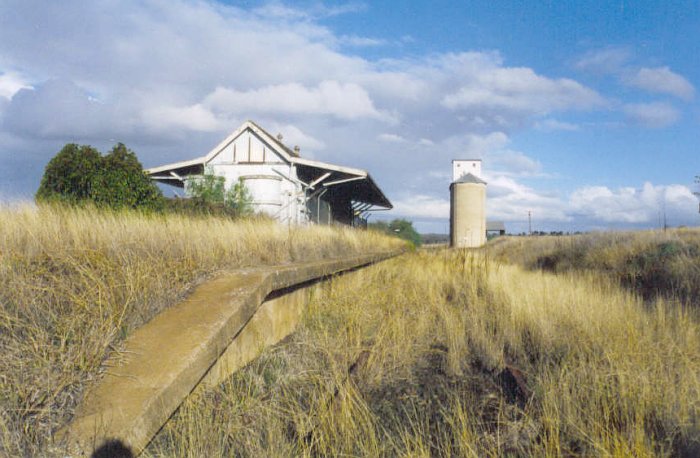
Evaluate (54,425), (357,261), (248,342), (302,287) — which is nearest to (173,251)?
(248,342)

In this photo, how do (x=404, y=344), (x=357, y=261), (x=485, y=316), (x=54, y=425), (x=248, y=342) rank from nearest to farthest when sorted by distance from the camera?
(x=54, y=425) → (x=248, y=342) → (x=404, y=344) → (x=485, y=316) → (x=357, y=261)

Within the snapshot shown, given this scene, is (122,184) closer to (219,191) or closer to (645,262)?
(219,191)

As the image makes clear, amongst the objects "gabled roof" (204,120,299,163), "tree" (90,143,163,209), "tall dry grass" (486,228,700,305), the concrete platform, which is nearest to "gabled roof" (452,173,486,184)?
"tall dry grass" (486,228,700,305)

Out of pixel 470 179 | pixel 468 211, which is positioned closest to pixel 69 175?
pixel 468 211

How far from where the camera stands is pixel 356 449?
2633 millimetres

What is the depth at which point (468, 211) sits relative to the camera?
36156mm

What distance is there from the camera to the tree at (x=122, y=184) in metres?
7.81

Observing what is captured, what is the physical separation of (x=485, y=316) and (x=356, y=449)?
12.9 feet

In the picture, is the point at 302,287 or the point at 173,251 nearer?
the point at 173,251

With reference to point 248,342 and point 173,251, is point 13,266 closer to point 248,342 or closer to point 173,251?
point 173,251

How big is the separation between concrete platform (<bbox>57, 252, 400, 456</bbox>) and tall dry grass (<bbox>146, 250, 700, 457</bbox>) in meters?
0.17

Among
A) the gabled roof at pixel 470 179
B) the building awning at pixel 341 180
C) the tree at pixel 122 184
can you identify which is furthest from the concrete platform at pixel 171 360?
the gabled roof at pixel 470 179

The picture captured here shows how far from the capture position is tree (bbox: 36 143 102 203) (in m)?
7.60

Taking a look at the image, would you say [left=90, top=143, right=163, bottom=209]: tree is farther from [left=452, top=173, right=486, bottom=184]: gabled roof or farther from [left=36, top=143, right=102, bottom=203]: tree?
[left=452, top=173, right=486, bottom=184]: gabled roof
